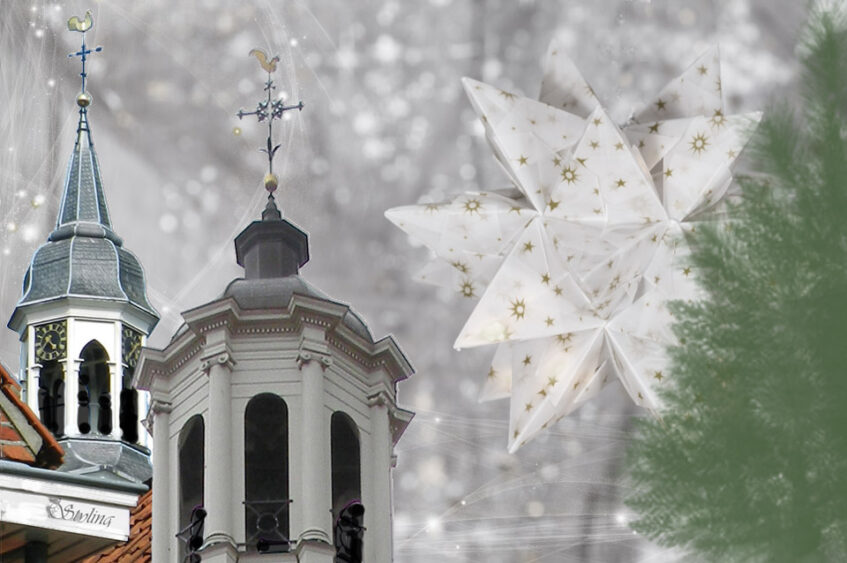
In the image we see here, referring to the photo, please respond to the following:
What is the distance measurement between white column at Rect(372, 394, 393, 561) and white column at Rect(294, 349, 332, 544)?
16.6 inches

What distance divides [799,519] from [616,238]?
21.1 feet

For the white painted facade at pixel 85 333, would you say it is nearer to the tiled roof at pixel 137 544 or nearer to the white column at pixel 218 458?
the tiled roof at pixel 137 544

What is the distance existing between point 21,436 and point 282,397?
572 centimetres

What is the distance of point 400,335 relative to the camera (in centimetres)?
2097

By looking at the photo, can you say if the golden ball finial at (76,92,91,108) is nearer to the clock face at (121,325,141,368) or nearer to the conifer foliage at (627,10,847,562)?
the clock face at (121,325,141,368)

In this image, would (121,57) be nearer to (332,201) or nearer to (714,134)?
(332,201)

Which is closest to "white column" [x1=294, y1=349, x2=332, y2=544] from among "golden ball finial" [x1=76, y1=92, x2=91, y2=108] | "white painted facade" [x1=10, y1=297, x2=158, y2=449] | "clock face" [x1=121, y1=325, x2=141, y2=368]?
"white painted facade" [x1=10, y1=297, x2=158, y2=449]

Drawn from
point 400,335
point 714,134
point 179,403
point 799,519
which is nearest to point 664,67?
point 400,335

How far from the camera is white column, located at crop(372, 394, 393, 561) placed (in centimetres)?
1506

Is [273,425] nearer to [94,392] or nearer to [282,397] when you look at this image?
[282,397]

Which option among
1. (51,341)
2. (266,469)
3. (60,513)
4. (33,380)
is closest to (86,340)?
(51,341)

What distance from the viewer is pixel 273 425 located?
1541 cm

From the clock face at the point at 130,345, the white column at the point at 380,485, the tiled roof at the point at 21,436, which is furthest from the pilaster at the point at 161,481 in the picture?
the tiled roof at the point at 21,436

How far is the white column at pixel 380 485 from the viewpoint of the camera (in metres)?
15.1
